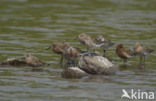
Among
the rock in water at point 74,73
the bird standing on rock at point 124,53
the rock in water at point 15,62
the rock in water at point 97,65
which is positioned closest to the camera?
the rock in water at point 74,73

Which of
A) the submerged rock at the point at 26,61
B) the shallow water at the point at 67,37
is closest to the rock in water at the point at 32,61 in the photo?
the submerged rock at the point at 26,61

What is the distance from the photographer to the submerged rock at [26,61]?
49.5ft

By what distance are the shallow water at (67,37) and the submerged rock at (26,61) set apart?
0.23m

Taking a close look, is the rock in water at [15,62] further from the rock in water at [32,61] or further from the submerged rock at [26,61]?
the rock in water at [32,61]

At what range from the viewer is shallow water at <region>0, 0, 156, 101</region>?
12164 millimetres

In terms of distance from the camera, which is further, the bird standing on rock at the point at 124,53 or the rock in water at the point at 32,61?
the bird standing on rock at the point at 124,53

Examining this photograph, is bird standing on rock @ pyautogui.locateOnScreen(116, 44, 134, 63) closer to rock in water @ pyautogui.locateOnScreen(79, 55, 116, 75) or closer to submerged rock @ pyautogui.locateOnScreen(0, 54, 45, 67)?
rock in water @ pyautogui.locateOnScreen(79, 55, 116, 75)

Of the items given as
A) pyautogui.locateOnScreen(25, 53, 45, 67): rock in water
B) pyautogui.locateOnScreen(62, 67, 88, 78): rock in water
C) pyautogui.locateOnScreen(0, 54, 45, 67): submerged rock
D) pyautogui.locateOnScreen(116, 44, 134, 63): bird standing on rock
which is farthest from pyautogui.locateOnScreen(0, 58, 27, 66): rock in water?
pyautogui.locateOnScreen(116, 44, 134, 63): bird standing on rock

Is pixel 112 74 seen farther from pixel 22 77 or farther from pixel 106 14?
pixel 106 14

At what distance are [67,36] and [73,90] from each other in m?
9.20

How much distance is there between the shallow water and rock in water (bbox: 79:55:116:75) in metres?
0.33

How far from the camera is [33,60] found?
49.7ft

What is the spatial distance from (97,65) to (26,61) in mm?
2306

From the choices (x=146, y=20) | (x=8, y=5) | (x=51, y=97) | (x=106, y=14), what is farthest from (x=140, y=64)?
(x=8, y=5)
